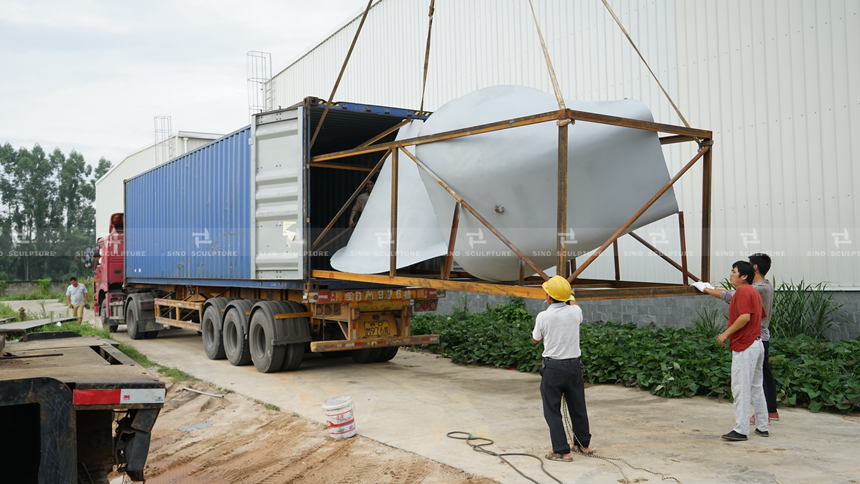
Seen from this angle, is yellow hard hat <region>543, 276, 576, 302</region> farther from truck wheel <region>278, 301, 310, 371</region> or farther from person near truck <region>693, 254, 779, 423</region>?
truck wheel <region>278, 301, 310, 371</region>

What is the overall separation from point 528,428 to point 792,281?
5.07 m

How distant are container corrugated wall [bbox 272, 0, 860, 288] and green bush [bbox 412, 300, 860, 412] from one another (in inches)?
55.5

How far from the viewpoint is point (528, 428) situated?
6113 millimetres

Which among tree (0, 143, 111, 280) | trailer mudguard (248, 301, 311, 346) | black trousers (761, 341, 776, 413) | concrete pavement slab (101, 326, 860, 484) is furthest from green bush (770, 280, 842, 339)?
tree (0, 143, 111, 280)

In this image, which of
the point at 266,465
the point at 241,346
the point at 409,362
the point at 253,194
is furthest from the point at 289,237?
the point at 266,465

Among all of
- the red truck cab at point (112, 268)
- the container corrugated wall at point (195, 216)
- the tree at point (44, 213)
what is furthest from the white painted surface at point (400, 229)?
the tree at point (44, 213)

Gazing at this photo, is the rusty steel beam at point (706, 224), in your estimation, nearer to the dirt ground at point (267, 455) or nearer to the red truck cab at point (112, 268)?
the dirt ground at point (267, 455)

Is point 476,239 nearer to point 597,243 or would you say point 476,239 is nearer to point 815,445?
point 597,243

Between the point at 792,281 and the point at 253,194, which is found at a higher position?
the point at 253,194

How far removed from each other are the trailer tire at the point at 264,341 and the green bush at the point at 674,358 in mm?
2864

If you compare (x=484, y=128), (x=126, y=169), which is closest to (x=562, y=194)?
(x=484, y=128)

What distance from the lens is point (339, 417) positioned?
5.80 metres

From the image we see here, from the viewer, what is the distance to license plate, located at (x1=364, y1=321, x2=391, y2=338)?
9109 millimetres

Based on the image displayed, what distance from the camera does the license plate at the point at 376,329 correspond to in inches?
359
